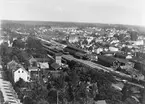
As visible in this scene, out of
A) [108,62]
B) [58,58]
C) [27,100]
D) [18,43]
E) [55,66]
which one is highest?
[18,43]

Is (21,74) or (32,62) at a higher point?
(32,62)

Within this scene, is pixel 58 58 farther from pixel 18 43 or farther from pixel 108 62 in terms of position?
pixel 108 62

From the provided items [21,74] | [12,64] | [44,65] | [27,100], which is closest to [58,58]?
[44,65]

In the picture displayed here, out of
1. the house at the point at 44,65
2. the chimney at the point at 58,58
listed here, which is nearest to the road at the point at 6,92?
the house at the point at 44,65

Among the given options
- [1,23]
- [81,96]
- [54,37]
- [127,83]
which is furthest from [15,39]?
[127,83]

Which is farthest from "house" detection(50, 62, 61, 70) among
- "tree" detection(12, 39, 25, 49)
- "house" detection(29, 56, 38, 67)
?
"tree" detection(12, 39, 25, 49)

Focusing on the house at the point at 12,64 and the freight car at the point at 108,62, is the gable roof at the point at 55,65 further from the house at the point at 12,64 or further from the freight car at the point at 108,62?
the freight car at the point at 108,62

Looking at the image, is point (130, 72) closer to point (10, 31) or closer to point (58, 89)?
point (58, 89)

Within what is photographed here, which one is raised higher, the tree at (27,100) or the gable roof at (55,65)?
the gable roof at (55,65)

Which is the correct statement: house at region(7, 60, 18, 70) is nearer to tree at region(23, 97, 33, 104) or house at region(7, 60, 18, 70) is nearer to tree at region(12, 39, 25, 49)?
tree at region(12, 39, 25, 49)
